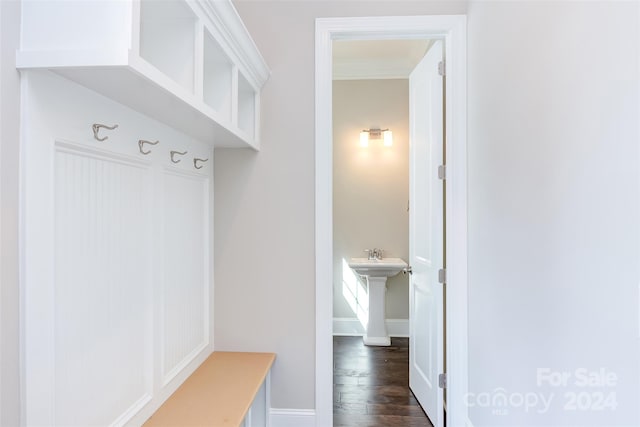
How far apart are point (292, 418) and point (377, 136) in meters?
2.78

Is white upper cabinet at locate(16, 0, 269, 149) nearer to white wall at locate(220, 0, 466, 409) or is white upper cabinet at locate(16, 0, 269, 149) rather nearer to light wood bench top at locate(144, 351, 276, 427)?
white wall at locate(220, 0, 466, 409)

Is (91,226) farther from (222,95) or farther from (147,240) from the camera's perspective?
(222,95)

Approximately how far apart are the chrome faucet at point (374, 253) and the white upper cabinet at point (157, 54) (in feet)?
7.22

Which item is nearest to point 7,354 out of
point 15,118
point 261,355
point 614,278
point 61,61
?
point 15,118

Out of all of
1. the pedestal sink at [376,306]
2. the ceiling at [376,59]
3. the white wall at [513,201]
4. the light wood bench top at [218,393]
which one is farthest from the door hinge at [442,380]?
the ceiling at [376,59]

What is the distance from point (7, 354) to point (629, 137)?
5.24ft

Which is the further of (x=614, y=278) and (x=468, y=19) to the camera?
(x=468, y=19)

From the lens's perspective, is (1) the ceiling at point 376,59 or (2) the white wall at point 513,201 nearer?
(2) the white wall at point 513,201

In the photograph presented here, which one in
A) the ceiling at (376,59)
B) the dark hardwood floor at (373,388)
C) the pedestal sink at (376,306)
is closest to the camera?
the dark hardwood floor at (373,388)

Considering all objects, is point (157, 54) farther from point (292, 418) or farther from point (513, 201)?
point (292, 418)

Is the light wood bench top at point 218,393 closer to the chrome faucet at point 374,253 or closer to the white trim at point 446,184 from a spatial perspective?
the white trim at point 446,184

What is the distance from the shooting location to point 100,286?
117 centimetres

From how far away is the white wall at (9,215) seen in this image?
86 cm

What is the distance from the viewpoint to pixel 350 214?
3992 millimetres
